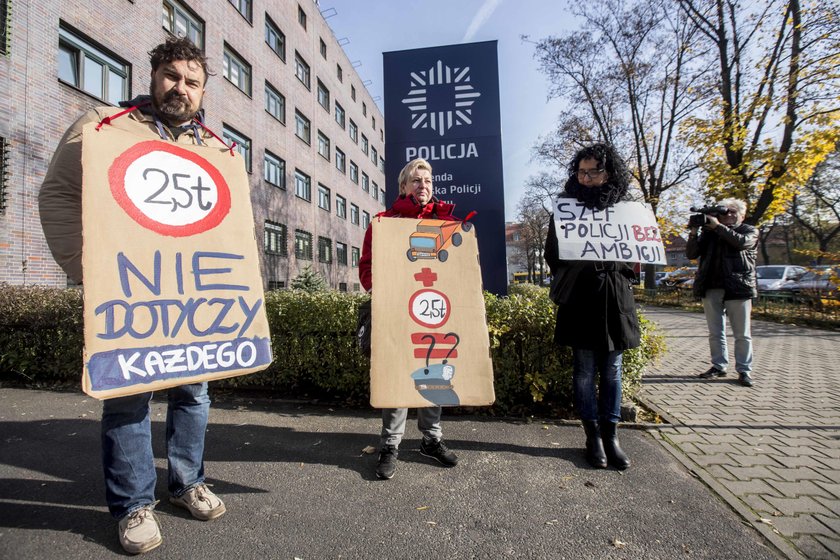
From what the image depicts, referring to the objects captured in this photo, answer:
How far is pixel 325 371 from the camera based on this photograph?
4051mm

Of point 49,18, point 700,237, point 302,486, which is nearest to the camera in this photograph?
point 302,486

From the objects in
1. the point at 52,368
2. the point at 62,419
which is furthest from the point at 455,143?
the point at 52,368

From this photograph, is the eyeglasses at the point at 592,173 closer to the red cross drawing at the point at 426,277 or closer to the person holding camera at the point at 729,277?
the red cross drawing at the point at 426,277

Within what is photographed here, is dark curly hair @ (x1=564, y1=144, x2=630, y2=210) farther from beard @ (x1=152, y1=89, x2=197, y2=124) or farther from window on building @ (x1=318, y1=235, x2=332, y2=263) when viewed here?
window on building @ (x1=318, y1=235, x2=332, y2=263)

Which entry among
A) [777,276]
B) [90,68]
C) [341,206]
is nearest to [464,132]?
[90,68]

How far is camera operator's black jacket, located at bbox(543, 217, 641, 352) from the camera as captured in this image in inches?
110

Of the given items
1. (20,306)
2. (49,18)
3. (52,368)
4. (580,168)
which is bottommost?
(52,368)

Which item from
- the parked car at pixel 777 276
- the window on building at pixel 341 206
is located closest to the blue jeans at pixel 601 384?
the parked car at pixel 777 276

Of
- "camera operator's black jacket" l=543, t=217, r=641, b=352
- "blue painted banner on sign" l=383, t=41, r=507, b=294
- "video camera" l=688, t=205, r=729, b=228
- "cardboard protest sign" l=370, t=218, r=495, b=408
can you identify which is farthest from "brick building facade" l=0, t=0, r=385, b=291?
"video camera" l=688, t=205, r=729, b=228

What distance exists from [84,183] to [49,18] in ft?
38.3

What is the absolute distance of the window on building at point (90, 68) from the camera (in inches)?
387

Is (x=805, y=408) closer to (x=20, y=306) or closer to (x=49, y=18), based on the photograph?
(x=20, y=306)

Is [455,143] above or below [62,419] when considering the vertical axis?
above

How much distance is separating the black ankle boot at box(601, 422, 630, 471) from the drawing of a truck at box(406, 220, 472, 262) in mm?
1637
